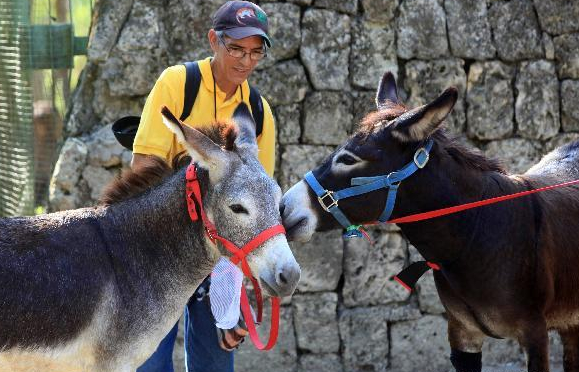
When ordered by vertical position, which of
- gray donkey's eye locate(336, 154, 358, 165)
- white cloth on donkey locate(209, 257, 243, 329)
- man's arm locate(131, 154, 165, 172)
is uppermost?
gray donkey's eye locate(336, 154, 358, 165)

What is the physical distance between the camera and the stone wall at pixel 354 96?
6133 mm

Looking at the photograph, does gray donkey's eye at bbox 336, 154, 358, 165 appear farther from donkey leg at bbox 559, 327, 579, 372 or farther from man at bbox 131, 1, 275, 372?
donkey leg at bbox 559, 327, 579, 372

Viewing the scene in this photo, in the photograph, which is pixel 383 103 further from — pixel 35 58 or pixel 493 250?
pixel 35 58

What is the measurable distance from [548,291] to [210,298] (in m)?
1.74

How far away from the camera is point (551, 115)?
21.9 feet

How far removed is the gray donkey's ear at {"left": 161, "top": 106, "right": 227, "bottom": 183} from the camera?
11.1 feet

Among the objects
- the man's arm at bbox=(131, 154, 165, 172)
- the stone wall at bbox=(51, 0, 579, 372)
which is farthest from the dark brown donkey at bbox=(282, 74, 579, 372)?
the stone wall at bbox=(51, 0, 579, 372)

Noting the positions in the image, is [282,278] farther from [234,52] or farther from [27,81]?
[27,81]

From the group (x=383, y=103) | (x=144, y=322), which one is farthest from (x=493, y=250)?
(x=144, y=322)

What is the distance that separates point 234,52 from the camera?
4098 millimetres

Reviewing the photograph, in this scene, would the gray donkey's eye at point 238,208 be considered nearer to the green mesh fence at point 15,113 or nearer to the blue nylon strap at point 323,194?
the blue nylon strap at point 323,194

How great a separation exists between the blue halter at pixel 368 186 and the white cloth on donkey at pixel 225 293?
55cm

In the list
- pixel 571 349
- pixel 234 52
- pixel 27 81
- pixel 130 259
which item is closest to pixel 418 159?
pixel 234 52

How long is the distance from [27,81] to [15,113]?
265mm
